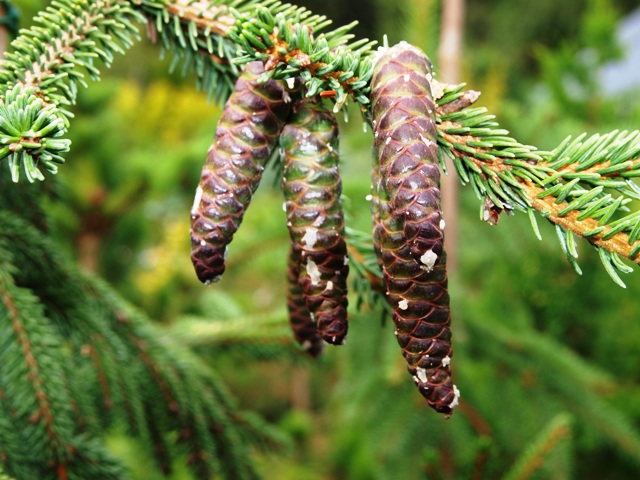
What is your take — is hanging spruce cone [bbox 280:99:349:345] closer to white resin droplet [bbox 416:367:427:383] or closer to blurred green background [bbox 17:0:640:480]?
white resin droplet [bbox 416:367:427:383]

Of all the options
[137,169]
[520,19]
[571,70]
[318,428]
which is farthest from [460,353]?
[520,19]

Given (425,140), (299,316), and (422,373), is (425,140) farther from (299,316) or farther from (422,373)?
(299,316)

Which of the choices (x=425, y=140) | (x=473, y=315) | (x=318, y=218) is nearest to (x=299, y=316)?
(x=318, y=218)

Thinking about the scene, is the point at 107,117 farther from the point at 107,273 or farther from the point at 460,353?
the point at 460,353

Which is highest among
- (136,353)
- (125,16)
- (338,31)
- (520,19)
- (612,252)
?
(520,19)

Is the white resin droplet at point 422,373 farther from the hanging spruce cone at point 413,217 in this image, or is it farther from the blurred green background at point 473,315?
the blurred green background at point 473,315
